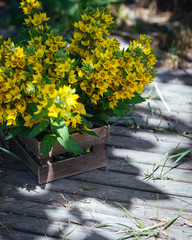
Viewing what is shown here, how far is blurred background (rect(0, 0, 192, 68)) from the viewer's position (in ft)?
12.9

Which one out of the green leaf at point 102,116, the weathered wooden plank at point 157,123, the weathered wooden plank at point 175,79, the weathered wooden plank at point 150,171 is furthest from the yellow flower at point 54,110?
the weathered wooden plank at point 175,79

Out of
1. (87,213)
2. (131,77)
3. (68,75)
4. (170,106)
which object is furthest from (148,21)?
(87,213)

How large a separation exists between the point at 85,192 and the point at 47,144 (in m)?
0.43

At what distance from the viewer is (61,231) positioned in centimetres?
176

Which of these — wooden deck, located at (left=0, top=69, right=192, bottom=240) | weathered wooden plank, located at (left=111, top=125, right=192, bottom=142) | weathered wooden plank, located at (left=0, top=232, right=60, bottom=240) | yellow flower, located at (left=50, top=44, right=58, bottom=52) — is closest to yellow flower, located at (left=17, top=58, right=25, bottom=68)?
yellow flower, located at (left=50, top=44, right=58, bottom=52)

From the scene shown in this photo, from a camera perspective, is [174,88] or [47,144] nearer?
[47,144]

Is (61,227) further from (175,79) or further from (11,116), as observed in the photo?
(175,79)

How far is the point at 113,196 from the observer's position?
2.01m

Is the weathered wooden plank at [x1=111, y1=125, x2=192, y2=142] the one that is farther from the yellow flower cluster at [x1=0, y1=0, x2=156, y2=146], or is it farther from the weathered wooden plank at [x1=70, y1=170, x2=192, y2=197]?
the yellow flower cluster at [x1=0, y1=0, x2=156, y2=146]

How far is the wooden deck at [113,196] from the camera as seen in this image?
178 cm

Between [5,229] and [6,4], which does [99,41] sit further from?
[6,4]

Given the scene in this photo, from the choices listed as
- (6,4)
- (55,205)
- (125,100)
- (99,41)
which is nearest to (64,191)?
(55,205)

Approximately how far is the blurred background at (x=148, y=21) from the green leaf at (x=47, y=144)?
1.82 metres

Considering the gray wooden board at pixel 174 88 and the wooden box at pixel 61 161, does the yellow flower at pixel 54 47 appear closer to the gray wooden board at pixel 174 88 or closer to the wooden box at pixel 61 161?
the wooden box at pixel 61 161
